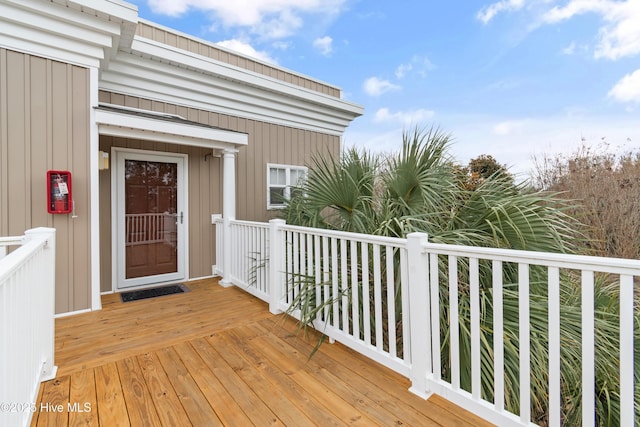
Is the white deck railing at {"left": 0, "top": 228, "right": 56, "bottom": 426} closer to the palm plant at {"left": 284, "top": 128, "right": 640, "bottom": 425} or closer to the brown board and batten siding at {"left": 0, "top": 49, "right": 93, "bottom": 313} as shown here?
the brown board and batten siding at {"left": 0, "top": 49, "right": 93, "bottom": 313}

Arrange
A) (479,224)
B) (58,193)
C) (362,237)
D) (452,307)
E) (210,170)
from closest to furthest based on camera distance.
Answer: (452,307) → (362,237) → (479,224) → (58,193) → (210,170)

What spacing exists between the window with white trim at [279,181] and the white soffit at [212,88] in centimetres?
87

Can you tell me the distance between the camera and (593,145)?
6297 mm

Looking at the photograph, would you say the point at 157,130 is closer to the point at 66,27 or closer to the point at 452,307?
the point at 66,27

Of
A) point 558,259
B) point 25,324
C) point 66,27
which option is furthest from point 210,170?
point 558,259

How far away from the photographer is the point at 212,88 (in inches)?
192

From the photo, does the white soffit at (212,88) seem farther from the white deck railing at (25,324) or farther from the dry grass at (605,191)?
the dry grass at (605,191)


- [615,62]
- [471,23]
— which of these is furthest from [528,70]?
[471,23]

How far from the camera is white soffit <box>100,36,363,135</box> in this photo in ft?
13.6

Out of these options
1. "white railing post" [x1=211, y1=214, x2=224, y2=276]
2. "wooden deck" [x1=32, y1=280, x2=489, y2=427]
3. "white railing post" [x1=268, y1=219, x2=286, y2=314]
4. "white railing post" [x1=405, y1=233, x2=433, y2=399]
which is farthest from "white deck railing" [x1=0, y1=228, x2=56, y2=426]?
"white railing post" [x1=211, y1=214, x2=224, y2=276]

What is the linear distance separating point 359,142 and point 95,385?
127 inches

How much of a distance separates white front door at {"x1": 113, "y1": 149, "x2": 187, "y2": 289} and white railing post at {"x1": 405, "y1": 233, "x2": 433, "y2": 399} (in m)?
3.81

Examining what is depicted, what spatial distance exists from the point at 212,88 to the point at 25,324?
14.0ft

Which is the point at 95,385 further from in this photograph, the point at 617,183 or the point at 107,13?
the point at 617,183
